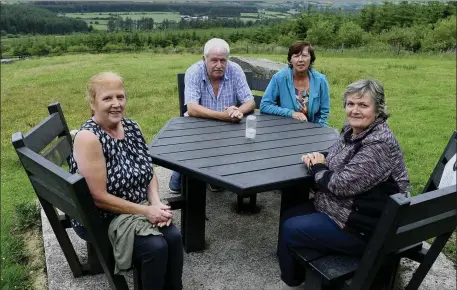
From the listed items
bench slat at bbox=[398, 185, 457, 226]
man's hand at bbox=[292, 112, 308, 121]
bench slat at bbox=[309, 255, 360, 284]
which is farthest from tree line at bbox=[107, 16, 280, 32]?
bench slat at bbox=[398, 185, 457, 226]

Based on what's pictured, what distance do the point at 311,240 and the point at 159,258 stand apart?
0.89m

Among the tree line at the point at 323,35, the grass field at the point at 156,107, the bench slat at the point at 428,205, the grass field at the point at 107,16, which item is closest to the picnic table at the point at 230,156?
the bench slat at the point at 428,205

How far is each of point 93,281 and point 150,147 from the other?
101 cm

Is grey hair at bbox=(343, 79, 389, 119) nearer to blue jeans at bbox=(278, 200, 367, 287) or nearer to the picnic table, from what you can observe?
the picnic table

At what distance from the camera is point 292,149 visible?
3.20m

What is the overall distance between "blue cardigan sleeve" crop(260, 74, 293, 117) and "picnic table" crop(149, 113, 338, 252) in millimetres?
190

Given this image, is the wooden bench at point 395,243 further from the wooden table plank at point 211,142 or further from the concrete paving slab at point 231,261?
the wooden table plank at point 211,142

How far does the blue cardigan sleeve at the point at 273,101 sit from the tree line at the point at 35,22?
30.3m

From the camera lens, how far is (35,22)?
1578 inches

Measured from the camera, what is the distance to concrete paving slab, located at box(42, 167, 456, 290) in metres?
2.99

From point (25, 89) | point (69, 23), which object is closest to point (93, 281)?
point (25, 89)

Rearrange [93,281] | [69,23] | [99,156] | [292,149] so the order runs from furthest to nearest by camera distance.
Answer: [69,23]
[292,149]
[93,281]
[99,156]

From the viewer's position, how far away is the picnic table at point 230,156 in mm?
2693

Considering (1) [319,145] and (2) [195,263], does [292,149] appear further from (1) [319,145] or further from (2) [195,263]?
(2) [195,263]
